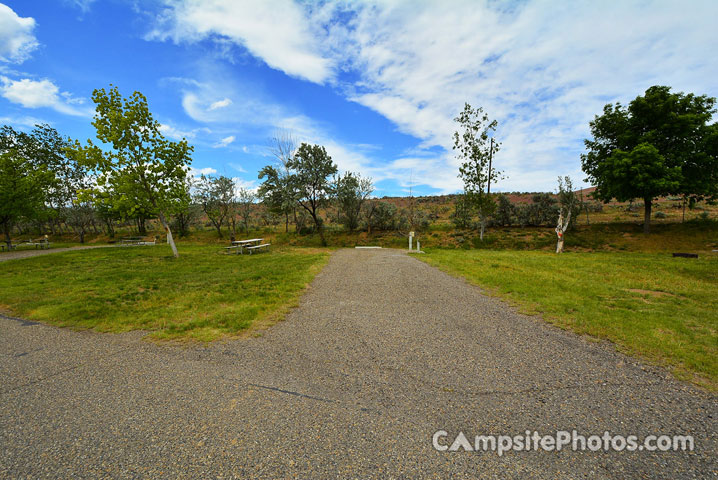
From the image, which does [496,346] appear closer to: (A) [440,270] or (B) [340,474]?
(B) [340,474]

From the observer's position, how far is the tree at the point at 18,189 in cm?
1764

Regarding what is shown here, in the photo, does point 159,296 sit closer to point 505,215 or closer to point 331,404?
point 331,404

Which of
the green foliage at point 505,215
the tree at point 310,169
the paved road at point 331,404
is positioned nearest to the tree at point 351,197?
the tree at point 310,169

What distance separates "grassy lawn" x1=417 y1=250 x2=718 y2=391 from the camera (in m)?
3.92

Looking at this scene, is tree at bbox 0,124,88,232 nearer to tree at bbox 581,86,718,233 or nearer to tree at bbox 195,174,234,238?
tree at bbox 195,174,234,238

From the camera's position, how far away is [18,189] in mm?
18094

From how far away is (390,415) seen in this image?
2.72 metres

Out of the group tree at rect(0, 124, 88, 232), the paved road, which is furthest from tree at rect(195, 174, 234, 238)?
the paved road

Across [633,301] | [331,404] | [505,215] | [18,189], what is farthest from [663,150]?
[18,189]

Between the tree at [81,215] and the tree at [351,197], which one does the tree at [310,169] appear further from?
the tree at [81,215]

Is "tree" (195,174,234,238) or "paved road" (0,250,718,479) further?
"tree" (195,174,234,238)

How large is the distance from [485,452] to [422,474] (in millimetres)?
655

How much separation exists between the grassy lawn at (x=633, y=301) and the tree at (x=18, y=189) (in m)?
28.0

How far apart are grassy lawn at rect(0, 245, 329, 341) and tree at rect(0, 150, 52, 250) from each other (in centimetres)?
1058
